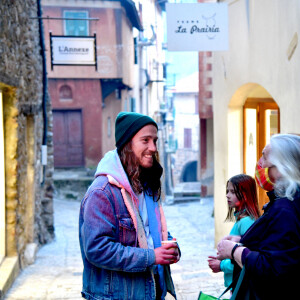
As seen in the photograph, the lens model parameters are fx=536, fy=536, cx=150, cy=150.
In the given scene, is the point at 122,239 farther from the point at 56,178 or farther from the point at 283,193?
the point at 56,178

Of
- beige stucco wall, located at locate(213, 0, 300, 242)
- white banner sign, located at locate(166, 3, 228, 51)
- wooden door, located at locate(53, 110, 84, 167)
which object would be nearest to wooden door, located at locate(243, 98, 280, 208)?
beige stucco wall, located at locate(213, 0, 300, 242)

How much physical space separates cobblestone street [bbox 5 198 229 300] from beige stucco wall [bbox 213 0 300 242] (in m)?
1.25

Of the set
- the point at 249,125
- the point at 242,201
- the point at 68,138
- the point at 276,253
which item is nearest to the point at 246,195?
the point at 242,201

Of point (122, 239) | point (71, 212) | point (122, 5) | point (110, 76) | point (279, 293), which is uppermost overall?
point (122, 5)

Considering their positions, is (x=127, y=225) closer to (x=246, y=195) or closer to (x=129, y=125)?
(x=129, y=125)

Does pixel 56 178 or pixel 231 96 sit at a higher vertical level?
pixel 231 96

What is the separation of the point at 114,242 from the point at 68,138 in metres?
16.0

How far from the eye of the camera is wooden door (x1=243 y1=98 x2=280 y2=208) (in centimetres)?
685

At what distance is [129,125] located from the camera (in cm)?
256

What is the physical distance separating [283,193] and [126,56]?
1650cm

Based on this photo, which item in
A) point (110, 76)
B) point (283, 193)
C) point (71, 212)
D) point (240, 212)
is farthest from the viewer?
point (110, 76)

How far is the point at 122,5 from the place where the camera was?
57.8 feet

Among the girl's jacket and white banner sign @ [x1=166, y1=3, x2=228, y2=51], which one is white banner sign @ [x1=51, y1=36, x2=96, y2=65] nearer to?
white banner sign @ [x1=166, y1=3, x2=228, y2=51]

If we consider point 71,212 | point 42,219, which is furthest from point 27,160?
point 71,212
